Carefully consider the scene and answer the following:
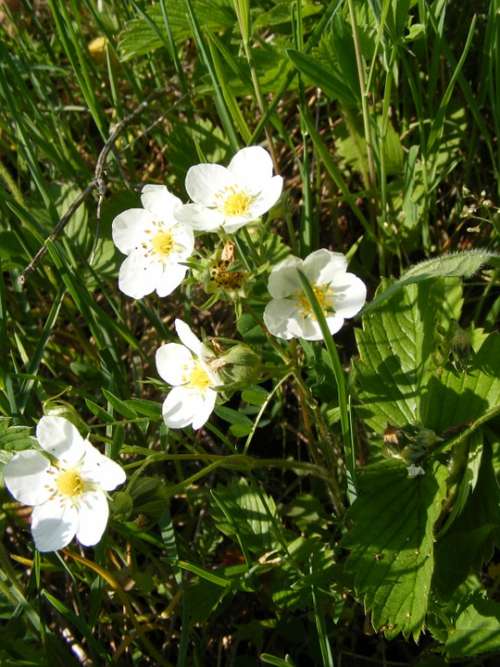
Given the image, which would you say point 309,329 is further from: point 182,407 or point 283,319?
point 182,407

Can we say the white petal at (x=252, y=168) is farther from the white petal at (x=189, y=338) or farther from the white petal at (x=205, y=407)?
the white petal at (x=205, y=407)

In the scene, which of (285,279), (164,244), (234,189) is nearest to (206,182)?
(234,189)

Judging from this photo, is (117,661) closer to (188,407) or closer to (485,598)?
(188,407)

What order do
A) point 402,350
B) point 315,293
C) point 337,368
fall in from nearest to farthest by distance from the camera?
point 337,368, point 315,293, point 402,350

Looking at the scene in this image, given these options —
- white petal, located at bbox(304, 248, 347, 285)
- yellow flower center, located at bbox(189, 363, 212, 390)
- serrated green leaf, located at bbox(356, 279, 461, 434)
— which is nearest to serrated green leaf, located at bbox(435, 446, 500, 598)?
serrated green leaf, located at bbox(356, 279, 461, 434)

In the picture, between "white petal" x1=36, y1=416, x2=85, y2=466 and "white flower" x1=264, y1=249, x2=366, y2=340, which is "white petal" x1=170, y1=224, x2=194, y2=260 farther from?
"white petal" x1=36, y1=416, x2=85, y2=466

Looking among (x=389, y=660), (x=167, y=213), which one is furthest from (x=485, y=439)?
(x=167, y=213)
